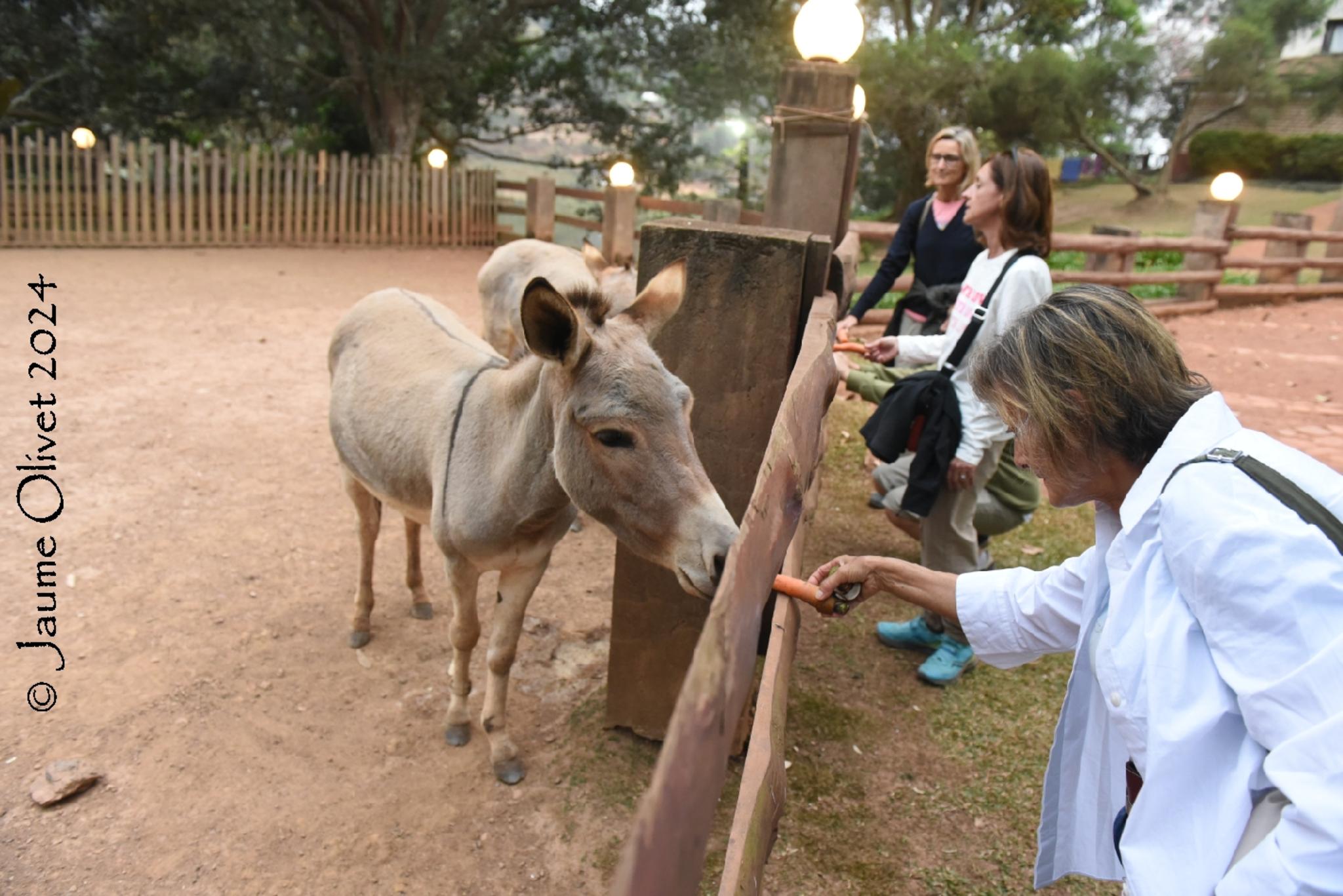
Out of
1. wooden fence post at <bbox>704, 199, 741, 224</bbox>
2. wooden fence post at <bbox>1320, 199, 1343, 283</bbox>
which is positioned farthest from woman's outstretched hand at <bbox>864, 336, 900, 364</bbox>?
wooden fence post at <bbox>1320, 199, 1343, 283</bbox>

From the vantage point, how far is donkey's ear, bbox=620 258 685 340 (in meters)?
2.54

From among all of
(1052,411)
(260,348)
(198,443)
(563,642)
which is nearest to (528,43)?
(260,348)

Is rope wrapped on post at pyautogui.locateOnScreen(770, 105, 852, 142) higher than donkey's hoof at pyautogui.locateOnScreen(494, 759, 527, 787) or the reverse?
higher

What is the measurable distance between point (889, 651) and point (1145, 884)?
265cm

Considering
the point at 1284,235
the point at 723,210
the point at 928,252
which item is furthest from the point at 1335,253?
the point at 928,252

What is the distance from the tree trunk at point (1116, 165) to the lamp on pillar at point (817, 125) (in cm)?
2378

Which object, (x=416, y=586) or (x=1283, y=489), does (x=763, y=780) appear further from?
(x=416, y=586)

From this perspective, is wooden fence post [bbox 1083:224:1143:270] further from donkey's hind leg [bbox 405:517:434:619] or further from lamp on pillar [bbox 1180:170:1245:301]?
donkey's hind leg [bbox 405:517:434:619]

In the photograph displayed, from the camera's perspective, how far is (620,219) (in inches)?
472

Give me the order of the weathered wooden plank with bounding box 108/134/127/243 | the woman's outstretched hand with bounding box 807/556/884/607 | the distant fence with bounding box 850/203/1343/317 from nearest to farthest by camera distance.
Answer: the woman's outstretched hand with bounding box 807/556/884/607 → the distant fence with bounding box 850/203/1343/317 → the weathered wooden plank with bounding box 108/134/127/243

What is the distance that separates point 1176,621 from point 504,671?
2.48 m

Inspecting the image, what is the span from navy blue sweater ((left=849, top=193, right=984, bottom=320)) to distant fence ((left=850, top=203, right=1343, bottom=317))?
562 centimetres

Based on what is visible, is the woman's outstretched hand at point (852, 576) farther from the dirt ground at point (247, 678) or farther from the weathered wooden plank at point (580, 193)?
the weathered wooden plank at point (580, 193)

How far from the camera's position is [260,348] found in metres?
8.39
